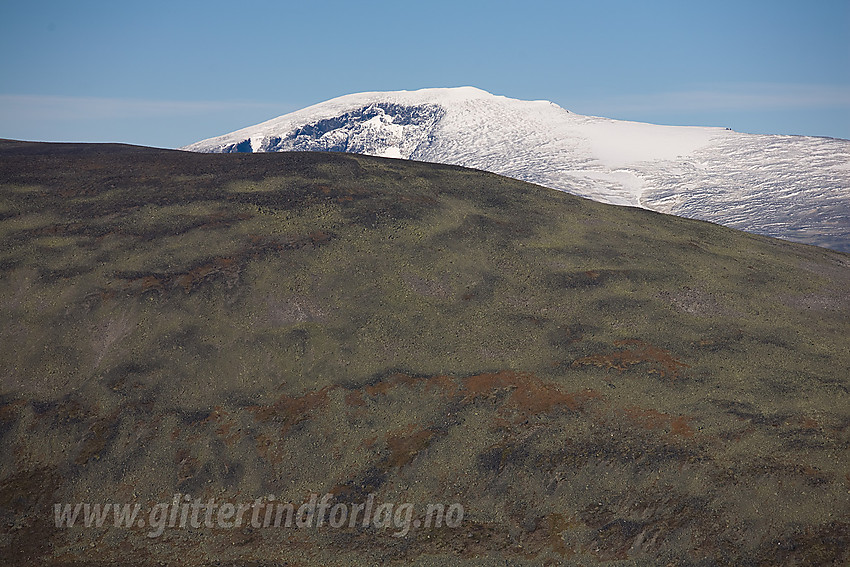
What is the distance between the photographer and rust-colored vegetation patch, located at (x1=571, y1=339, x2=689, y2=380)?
53.9 m

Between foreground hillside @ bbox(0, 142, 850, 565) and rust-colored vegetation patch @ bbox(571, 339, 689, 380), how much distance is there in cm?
20

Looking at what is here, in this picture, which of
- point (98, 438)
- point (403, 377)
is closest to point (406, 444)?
point (403, 377)

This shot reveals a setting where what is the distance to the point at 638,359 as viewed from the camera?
181 ft

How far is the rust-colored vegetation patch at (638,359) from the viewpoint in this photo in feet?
177

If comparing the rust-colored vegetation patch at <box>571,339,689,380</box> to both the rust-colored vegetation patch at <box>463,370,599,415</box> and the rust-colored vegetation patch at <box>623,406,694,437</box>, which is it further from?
the rust-colored vegetation patch at <box>623,406,694,437</box>

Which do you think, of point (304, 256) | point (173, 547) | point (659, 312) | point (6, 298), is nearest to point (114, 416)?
point (173, 547)

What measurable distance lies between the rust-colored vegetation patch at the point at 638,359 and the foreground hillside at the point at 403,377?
0.20 m

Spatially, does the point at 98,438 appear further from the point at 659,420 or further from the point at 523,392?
the point at 659,420

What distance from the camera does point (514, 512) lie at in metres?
43.5

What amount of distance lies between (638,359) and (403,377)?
19934mm

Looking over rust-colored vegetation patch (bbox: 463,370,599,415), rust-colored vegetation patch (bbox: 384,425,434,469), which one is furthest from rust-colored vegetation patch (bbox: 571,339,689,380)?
rust-colored vegetation patch (bbox: 384,425,434,469)

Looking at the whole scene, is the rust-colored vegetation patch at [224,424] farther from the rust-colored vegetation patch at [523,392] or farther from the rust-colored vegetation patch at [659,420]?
the rust-colored vegetation patch at [659,420]

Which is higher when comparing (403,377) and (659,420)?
(403,377)

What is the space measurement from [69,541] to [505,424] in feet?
102
